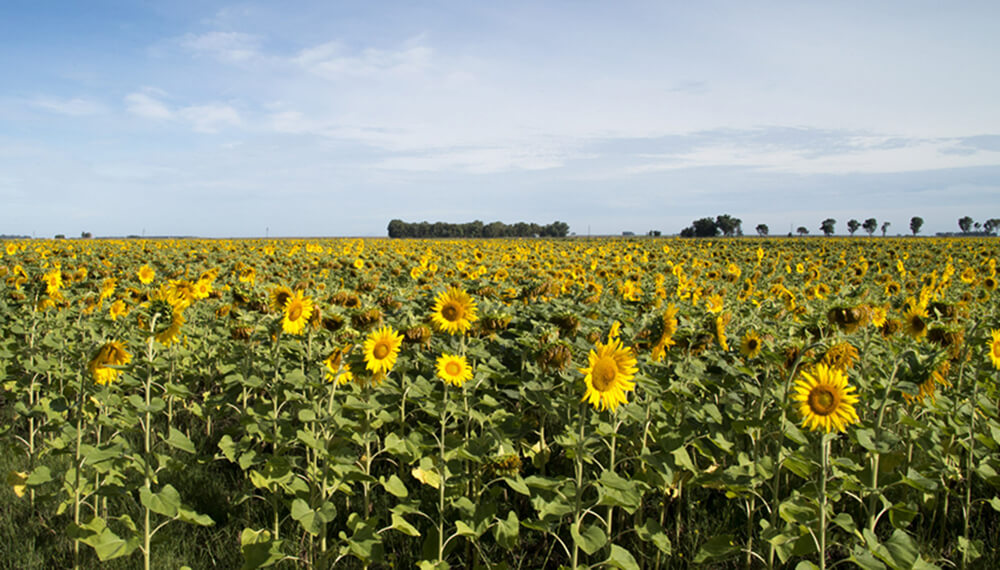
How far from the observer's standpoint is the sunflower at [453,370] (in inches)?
119

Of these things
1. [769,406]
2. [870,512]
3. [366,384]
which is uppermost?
[366,384]

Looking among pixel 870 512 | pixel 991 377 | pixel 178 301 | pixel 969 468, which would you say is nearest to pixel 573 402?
pixel 870 512

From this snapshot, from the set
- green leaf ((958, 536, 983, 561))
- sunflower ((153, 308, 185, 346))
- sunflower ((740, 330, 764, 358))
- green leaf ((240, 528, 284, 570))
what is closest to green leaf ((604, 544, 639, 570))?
green leaf ((240, 528, 284, 570))

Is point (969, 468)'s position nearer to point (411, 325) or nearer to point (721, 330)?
point (721, 330)

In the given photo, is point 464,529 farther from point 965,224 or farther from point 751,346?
point 965,224

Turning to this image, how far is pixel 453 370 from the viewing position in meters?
3.09

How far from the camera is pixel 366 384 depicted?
141 inches

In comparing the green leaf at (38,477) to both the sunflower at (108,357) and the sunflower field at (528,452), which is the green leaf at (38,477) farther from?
the sunflower at (108,357)

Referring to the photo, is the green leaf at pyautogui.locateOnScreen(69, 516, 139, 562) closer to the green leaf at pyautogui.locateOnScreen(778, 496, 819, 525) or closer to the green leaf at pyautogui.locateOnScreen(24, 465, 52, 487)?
the green leaf at pyautogui.locateOnScreen(24, 465, 52, 487)

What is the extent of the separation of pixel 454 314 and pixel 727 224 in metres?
78.1

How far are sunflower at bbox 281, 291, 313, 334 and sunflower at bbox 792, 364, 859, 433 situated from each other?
2.77 meters

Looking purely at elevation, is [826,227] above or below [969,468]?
above

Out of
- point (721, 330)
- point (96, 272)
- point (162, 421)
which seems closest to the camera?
point (721, 330)

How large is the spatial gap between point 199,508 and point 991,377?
19.7 feet
